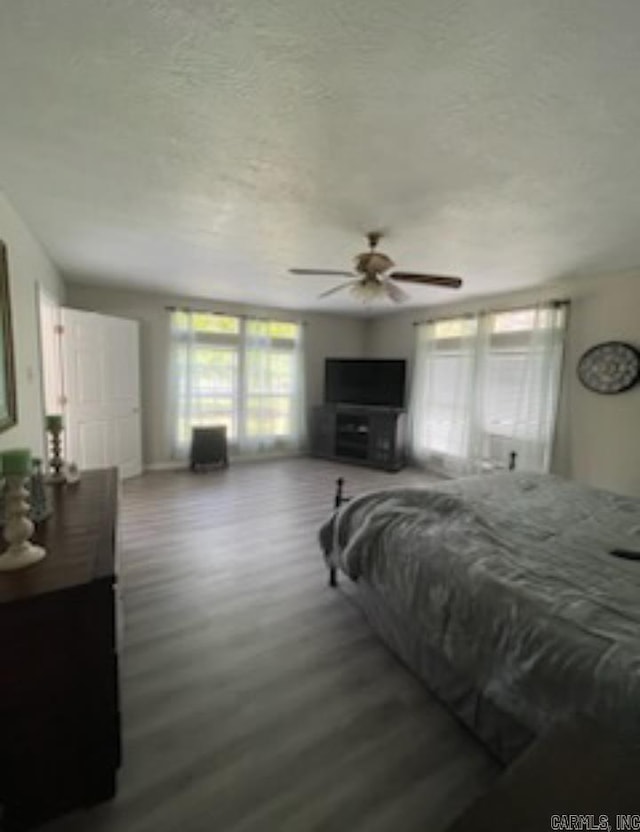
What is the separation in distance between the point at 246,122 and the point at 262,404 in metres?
4.67

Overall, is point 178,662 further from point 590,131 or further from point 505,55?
point 590,131

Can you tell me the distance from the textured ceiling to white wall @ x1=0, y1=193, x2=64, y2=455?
17 cm

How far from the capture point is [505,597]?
1485mm

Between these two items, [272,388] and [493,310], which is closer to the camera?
[493,310]

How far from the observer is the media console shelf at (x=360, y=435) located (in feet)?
18.9

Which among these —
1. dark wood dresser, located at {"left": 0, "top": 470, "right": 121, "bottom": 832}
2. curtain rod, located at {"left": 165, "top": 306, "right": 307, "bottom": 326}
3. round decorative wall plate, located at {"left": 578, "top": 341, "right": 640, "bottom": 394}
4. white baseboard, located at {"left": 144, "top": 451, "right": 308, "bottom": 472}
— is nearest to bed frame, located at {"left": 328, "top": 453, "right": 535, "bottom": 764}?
dark wood dresser, located at {"left": 0, "top": 470, "right": 121, "bottom": 832}

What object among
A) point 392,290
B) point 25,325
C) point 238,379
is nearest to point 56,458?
point 25,325

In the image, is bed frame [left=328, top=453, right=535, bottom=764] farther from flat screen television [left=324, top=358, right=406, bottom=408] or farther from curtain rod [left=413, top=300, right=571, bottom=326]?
flat screen television [left=324, top=358, right=406, bottom=408]

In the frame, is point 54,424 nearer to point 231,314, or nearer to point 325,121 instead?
point 325,121

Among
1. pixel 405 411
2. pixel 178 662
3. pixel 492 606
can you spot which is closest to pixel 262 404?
pixel 405 411

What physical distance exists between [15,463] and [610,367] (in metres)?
4.64

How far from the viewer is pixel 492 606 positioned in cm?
149

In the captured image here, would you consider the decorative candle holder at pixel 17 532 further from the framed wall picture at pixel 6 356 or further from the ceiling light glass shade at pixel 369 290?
the ceiling light glass shade at pixel 369 290

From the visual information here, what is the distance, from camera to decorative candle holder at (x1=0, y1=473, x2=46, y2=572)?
127 cm
